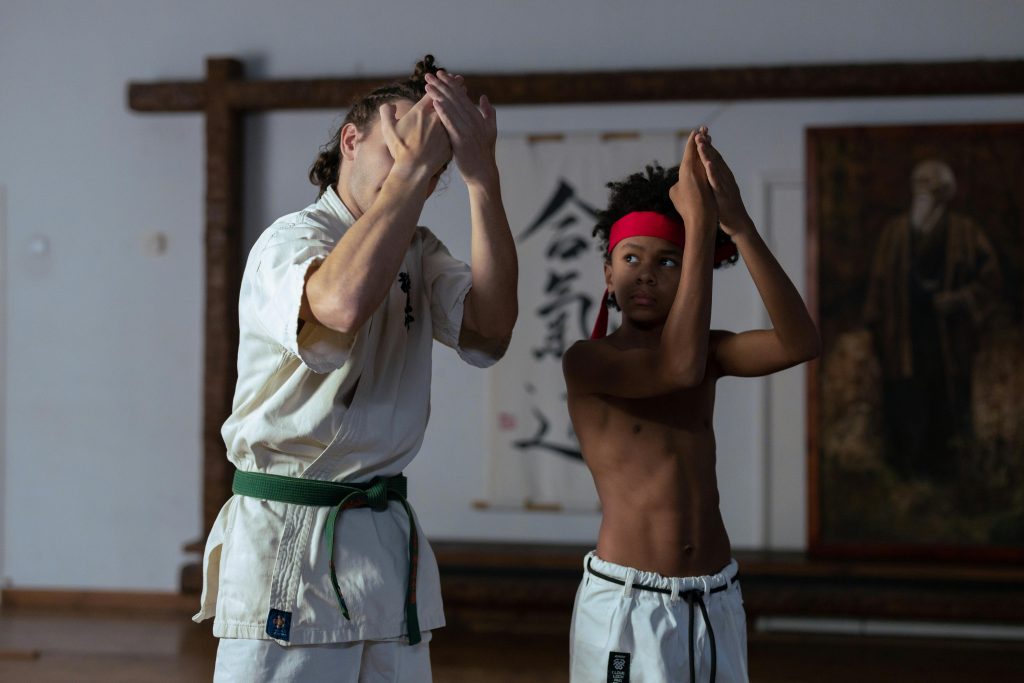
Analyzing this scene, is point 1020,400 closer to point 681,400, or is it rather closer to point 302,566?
point 681,400

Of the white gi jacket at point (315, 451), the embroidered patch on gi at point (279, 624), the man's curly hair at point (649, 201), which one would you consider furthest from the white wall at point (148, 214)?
the embroidered patch on gi at point (279, 624)

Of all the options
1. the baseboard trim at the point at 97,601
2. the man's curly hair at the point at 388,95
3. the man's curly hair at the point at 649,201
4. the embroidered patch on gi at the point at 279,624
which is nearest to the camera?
the embroidered patch on gi at the point at 279,624

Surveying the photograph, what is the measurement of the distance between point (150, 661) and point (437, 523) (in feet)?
4.30

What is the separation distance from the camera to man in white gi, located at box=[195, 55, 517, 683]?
1371 millimetres

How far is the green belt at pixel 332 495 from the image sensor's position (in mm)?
1457

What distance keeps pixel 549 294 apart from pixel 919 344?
155 centimetres

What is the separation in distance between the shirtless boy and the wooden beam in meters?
2.46

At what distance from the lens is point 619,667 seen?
71.6 inches

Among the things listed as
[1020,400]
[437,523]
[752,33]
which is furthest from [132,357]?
[1020,400]

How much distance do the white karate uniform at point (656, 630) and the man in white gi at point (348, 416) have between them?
0.40 metres

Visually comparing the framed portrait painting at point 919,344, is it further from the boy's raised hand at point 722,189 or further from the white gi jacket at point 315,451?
the white gi jacket at point 315,451

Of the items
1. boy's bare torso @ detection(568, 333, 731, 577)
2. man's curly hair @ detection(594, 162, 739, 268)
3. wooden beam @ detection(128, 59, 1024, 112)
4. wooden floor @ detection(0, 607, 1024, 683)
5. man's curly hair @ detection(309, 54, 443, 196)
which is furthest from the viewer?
wooden beam @ detection(128, 59, 1024, 112)

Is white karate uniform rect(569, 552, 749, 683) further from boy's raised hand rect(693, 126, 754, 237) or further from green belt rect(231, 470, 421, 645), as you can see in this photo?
boy's raised hand rect(693, 126, 754, 237)

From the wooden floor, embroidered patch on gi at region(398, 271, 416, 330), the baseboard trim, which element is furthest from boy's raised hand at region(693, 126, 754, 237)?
the baseboard trim
